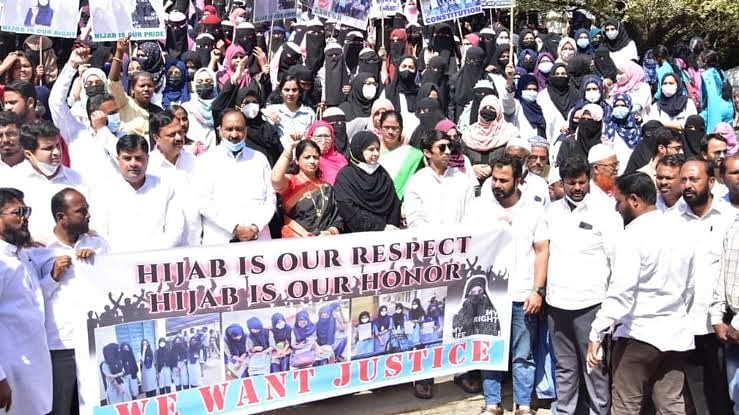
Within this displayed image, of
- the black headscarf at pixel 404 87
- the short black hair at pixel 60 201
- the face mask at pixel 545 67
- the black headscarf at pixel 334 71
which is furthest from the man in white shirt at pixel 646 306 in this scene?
the face mask at pixel 545 67

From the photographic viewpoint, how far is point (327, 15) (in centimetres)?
895

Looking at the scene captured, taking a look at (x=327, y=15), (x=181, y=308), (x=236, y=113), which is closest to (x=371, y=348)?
(x=181, y=308)

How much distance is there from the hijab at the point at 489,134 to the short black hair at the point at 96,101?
285 cm

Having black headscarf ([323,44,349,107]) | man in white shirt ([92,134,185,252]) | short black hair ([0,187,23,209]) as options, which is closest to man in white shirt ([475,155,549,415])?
man in white shirt ([92,134,185,252])

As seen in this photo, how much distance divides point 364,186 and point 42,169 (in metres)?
1.83

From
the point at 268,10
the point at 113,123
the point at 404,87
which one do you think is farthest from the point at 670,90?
the point at 113,123

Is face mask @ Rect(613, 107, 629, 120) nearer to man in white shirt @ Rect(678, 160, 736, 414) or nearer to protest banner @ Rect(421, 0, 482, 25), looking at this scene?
protest banner @ Rect(421, 0, 482, 25)

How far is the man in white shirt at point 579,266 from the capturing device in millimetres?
4445

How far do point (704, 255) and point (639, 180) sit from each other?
1.66 feet

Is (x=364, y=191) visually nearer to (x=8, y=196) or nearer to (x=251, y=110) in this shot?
(x=251, y=110)

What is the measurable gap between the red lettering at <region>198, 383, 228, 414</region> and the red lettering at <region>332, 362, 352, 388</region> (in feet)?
2.07

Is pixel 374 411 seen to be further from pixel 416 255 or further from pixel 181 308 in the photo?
pixel 181 308

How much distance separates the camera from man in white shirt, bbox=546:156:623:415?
14.6 ft

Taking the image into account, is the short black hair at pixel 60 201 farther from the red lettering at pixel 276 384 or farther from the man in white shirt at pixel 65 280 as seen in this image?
the red lettering at pixel 276 384
